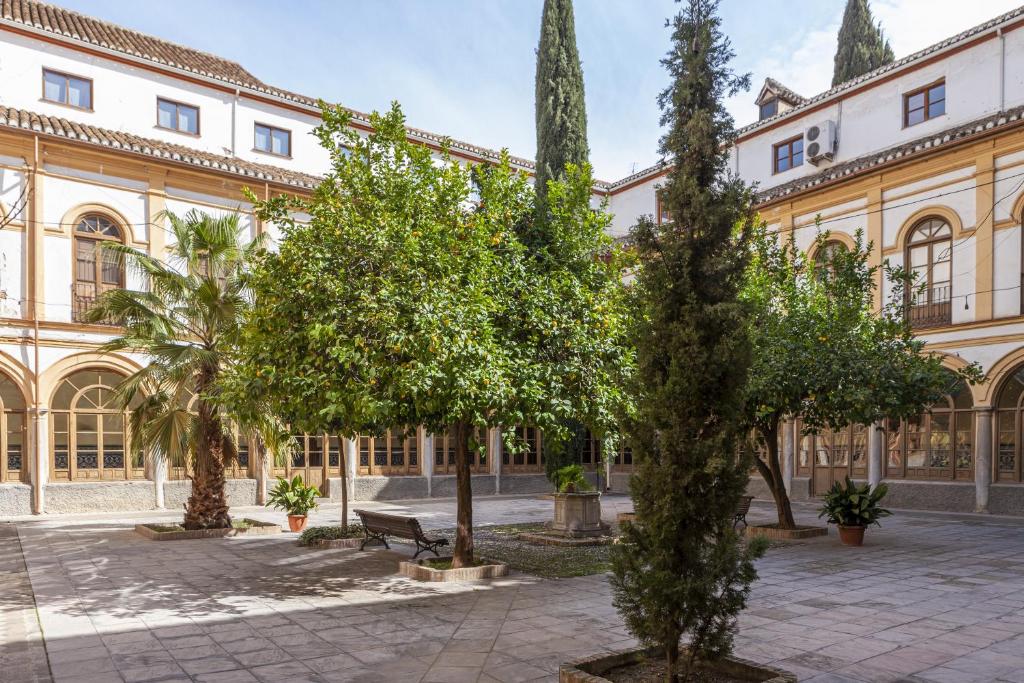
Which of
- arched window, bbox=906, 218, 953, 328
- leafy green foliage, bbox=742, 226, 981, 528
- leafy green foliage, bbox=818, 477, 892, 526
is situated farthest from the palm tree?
arched window, bbox=906, 218, 953, 328

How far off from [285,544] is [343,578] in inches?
140

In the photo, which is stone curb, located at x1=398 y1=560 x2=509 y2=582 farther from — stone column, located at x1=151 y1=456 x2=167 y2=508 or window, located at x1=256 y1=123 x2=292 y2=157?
window, located at x1=256 y1=123 x2=292 y2=157

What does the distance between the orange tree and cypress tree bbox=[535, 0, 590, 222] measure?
10181 mm

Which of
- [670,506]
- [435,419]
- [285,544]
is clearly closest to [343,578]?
[435,419]

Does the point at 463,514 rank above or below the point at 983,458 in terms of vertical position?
above

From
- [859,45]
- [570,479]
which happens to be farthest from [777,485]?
[859,45]

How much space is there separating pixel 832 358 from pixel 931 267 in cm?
819

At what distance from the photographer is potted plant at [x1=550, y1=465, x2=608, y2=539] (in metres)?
14.2

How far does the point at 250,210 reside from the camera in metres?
20.7

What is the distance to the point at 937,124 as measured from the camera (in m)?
19.5

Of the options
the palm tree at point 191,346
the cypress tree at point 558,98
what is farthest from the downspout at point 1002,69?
the palm tree at point 191,346

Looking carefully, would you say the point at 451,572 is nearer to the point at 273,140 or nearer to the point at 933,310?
the point at 933,310

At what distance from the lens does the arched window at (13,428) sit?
16969 millimetres

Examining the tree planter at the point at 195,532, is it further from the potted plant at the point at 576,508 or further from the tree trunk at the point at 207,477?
the potted plant at the point at 576,508
